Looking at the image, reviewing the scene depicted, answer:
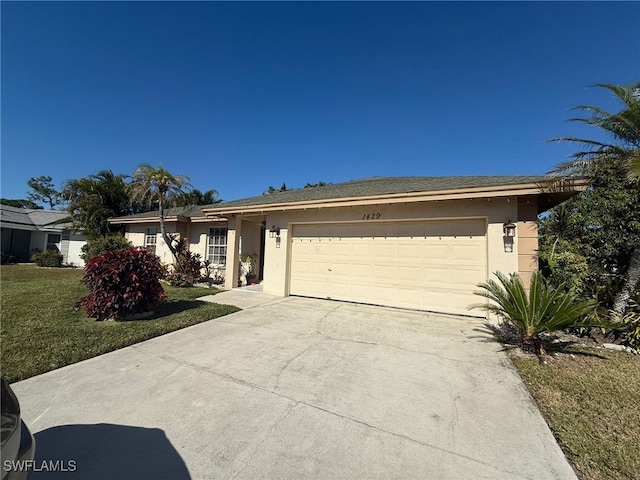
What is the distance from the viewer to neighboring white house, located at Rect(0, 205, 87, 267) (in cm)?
1955

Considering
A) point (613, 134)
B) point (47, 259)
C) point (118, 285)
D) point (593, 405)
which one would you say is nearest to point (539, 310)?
point (593, 405)

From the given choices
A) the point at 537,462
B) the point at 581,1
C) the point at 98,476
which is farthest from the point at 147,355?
the point at 581,1

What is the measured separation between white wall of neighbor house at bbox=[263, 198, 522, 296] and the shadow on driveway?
6.63 meters

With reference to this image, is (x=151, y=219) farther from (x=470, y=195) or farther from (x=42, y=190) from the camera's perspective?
(x=42, y=190)

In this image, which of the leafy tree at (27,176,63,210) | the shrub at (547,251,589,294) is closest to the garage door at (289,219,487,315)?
the shrub at (547,251,589,294)

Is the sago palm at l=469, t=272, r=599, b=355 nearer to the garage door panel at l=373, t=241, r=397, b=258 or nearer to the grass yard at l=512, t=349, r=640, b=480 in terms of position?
the grass yard at l=512, t=349, r=640, b=480

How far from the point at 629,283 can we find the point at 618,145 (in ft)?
9.34

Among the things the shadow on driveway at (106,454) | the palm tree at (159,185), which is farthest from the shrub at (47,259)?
the shadow on driveway at (106,454)

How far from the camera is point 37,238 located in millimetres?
21078

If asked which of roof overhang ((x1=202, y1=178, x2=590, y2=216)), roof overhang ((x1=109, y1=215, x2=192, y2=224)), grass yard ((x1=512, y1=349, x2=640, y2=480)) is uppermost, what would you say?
roof overhang ((x1=202, y1=178, x2=590, y2=216))

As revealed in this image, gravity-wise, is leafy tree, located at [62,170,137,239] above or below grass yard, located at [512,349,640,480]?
above

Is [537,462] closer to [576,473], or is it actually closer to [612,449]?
[576,473]

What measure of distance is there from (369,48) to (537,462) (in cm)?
1149

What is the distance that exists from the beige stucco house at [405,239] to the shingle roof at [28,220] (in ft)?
63.8
